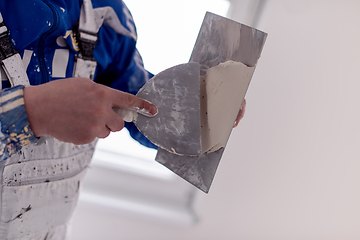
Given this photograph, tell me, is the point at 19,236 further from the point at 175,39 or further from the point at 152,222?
the point at 175,39

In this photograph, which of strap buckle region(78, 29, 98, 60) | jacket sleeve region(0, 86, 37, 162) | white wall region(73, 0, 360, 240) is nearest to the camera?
jacket sleeve region(0, 86, 37, 162)

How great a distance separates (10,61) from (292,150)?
78 cm

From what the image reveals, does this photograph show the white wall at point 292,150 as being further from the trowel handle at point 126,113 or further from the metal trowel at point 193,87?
the trowel handle at point 126,113

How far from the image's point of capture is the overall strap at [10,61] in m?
0.27

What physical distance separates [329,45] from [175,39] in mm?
468

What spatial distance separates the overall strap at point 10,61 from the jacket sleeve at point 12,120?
0.06 m

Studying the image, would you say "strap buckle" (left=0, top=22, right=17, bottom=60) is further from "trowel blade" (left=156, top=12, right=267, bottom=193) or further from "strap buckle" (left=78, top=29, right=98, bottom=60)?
"trowel blade" (left=156, top=12, right=267, bottom=193)

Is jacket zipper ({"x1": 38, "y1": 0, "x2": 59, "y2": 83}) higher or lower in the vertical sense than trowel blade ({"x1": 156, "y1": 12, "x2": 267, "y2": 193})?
lower

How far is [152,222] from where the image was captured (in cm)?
79

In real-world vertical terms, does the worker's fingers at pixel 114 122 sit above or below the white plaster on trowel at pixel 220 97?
below

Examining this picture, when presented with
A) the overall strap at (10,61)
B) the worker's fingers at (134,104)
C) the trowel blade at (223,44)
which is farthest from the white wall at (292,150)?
the overall strap at (10,61)

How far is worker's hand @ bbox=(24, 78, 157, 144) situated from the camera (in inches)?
9.5

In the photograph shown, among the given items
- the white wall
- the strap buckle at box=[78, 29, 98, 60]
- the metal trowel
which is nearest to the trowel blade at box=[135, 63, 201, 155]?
the metal trowel

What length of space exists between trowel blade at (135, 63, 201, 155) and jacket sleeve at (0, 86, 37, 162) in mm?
134
